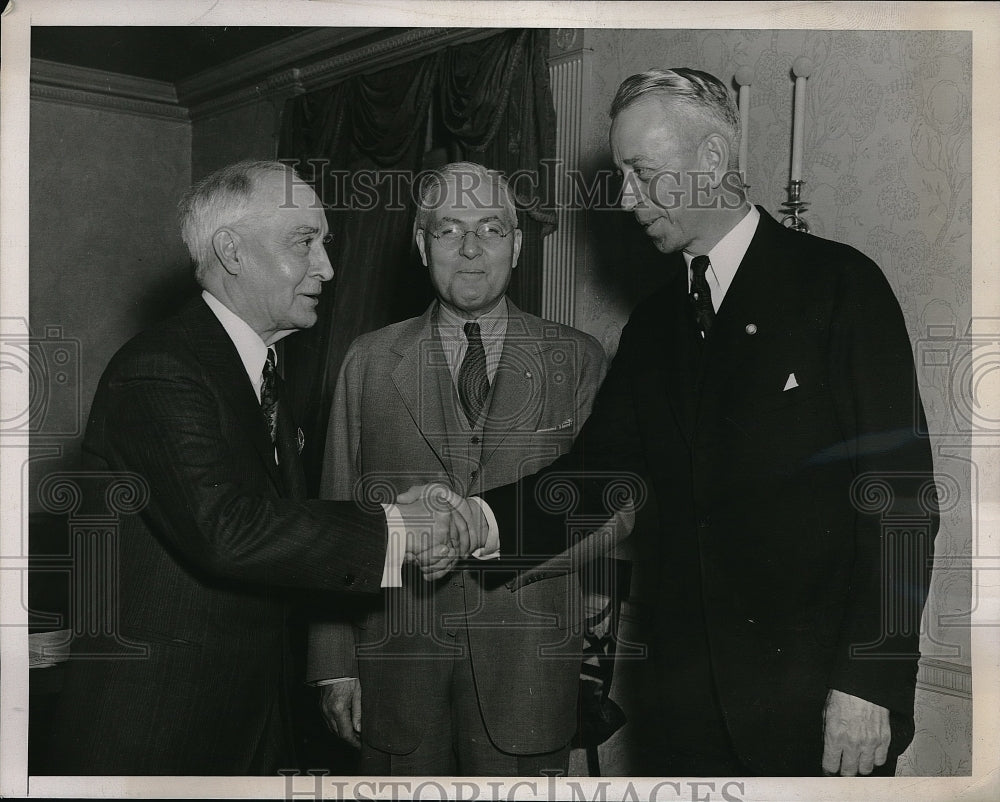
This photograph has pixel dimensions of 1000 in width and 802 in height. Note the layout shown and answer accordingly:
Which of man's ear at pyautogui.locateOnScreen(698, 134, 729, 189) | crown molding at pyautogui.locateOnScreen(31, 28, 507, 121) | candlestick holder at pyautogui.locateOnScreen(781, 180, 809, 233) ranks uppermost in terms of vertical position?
crown molding at pyautogui.locateOnScreen(31, 28, 507, 121)

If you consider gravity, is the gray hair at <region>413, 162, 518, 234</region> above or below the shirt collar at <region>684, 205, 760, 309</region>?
above

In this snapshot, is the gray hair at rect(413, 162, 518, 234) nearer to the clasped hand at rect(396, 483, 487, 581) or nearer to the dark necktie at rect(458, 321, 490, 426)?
the dark necktie at rect(458, 321, 490, 426)

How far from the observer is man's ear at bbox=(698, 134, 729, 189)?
2154 mm

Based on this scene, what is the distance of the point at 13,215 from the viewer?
228 centimetres

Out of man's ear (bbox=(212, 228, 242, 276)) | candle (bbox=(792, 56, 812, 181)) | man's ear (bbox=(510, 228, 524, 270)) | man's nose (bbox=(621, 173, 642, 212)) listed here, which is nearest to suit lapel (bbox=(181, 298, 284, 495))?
man's ear (bbox=(212, 228, 242, 276))

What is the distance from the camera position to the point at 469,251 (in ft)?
7.23

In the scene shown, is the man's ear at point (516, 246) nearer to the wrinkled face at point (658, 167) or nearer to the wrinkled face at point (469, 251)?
the wrinkled face at point (469, 251)

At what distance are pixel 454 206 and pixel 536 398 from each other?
19.9 inches

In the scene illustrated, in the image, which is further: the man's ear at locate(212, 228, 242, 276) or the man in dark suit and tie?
the man's ear at locate(212, 228, 242, 276)

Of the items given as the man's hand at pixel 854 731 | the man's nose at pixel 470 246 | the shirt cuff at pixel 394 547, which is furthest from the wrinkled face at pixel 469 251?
the man's hand at pixel 854 731

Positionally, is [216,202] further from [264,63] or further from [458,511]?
[458,511]

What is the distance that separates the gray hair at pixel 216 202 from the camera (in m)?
2.22

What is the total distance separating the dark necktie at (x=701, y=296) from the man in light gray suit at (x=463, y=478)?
259 millimetres

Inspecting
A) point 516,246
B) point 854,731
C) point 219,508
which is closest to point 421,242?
point 516,246
